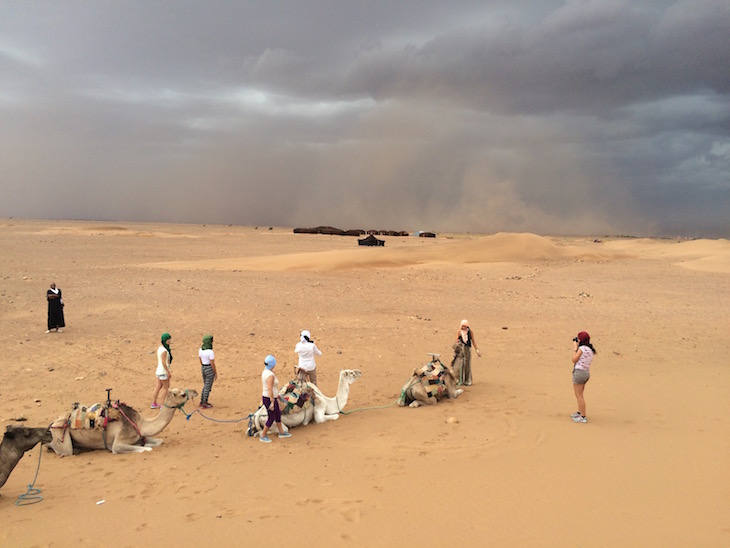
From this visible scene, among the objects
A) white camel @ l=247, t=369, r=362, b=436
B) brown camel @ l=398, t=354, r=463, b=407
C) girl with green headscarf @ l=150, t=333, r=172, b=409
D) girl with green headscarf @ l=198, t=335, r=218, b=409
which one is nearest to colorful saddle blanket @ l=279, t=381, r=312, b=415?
white camel @ l=247, t=369, r=362, b=436

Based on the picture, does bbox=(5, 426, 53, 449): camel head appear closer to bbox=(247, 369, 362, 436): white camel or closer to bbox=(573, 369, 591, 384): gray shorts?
bbox=(247, 369, 362, 436): white camel

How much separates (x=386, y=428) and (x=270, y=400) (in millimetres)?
A: 2462

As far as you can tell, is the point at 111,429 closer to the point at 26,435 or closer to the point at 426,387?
the point at 26,435

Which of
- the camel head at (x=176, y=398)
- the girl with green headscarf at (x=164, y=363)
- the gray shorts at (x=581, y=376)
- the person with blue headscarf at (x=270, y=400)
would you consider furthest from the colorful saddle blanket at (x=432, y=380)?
the girl with green headscarf at (x=164, y=363)

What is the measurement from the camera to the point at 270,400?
10.3 meters

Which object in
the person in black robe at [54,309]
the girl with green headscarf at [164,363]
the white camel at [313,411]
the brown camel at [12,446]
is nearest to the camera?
the brown camel at [12,446]

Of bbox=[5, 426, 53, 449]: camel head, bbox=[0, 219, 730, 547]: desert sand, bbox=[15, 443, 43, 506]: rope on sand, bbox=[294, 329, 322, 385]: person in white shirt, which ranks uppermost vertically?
bbox=[294, 329, 322, 385]: person in white shirt

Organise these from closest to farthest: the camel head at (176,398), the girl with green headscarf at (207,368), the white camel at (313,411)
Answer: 1. the camel head at (176,398)
2. the white camel at (313,411)
3. the girl with green headscarf at (207,368)

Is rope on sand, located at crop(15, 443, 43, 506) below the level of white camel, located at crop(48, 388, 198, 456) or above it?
below

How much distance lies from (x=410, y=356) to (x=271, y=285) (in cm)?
1540

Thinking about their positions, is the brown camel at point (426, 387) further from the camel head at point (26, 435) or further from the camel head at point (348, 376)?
the camel head at point (26, 435)

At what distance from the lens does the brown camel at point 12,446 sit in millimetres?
7820

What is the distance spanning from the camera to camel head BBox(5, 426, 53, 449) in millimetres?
7863

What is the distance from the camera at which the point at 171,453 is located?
973 cm
